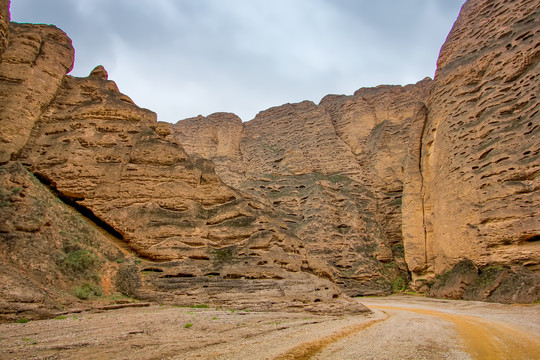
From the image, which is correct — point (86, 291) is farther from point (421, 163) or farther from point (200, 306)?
point (421, 163)

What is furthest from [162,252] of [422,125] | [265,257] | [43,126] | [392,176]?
[392,176]

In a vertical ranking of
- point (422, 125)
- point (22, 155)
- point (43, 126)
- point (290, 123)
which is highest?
point (290, 123)

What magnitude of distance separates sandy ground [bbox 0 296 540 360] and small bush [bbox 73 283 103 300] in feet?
3.65

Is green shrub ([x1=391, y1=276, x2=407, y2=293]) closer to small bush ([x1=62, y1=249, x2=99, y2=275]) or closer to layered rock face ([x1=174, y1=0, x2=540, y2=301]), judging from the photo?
layered rock face ([x1=174, y1=0, x2=540, y2=301])

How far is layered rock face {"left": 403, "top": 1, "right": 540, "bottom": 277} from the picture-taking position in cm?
1748

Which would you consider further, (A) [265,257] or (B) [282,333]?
(A) [265,257]

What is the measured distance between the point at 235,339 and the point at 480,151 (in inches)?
792

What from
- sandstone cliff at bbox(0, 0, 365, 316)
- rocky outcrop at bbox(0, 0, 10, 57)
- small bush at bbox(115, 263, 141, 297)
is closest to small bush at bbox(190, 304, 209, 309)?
sandstone cliff at bbox(0, 0, 365, 316)

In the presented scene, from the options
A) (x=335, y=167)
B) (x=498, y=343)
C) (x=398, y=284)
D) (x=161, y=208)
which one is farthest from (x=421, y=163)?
(x=498, y=343)

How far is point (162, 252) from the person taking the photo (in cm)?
1303

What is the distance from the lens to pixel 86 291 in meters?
9.73

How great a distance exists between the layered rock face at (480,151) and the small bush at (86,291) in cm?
1899

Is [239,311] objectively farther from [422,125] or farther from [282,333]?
[422,125]

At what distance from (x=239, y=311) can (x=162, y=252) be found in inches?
178
